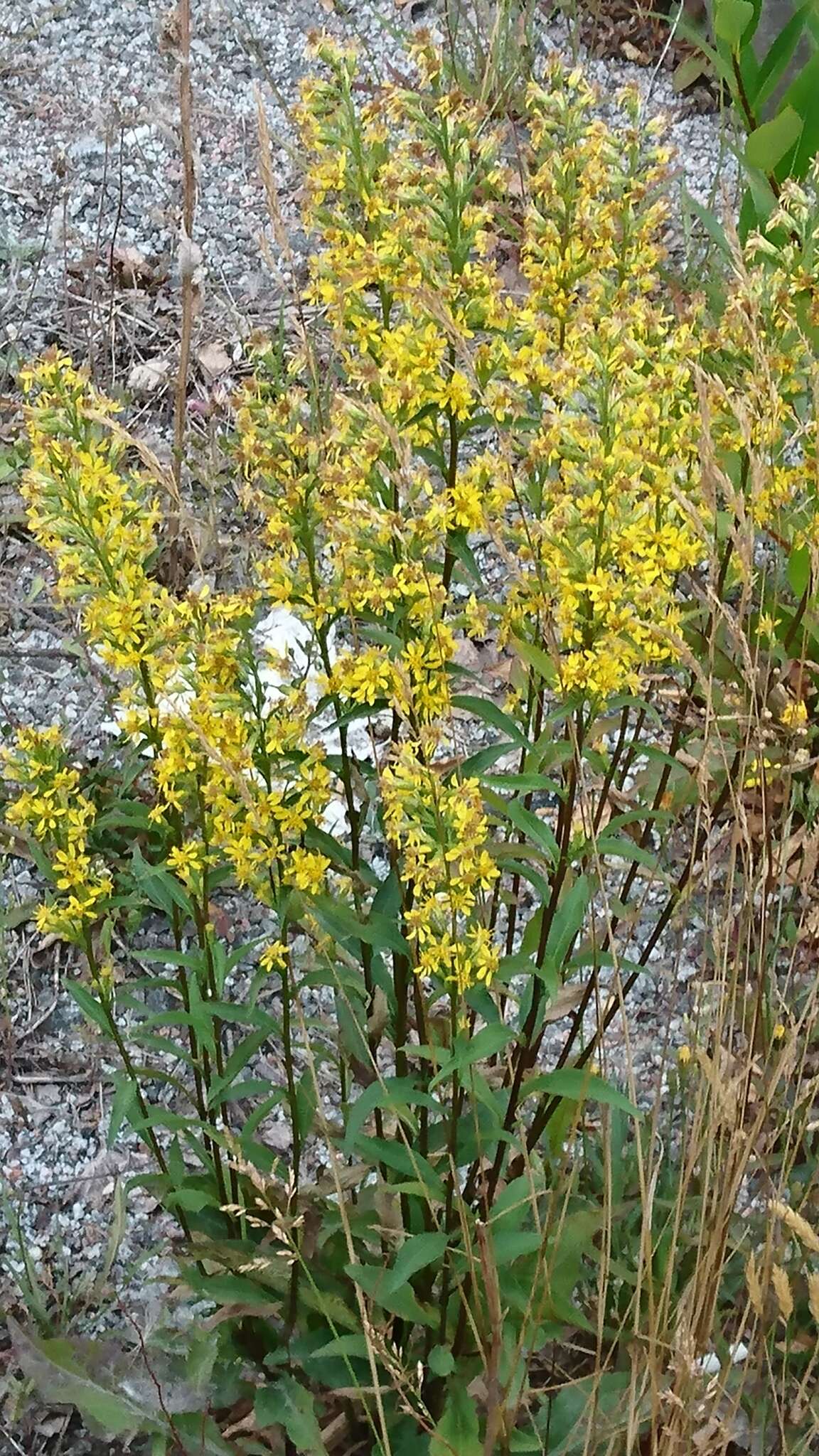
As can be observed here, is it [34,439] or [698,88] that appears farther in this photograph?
[698,88]

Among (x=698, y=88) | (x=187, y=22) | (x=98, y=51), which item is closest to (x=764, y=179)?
(x=187, y=22)

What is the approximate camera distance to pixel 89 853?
292 cm

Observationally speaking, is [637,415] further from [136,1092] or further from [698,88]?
[698,88]

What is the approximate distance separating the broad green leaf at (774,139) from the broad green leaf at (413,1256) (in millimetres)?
2175

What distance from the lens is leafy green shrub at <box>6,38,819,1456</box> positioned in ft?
5.14

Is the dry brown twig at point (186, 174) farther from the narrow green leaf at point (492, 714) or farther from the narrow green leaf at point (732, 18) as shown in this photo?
the narrow green leaf at point (732, 18)

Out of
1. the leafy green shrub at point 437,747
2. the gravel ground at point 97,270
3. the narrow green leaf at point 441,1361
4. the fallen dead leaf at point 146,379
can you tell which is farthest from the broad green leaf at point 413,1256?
the fallen dead leaf at point 146,379

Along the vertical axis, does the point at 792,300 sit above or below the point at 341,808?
above

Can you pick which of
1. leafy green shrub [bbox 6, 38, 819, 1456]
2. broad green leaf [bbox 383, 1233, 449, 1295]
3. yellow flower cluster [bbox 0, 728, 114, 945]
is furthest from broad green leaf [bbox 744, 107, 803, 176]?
broad green leaf [bbox 383, 1233, 449, 1295]

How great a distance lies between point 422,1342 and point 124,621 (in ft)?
3.92

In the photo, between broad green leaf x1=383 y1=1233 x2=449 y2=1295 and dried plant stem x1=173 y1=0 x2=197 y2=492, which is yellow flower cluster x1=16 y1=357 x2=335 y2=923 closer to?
broad green leaf x1=383 y1=1233 x2=449 y2=1295

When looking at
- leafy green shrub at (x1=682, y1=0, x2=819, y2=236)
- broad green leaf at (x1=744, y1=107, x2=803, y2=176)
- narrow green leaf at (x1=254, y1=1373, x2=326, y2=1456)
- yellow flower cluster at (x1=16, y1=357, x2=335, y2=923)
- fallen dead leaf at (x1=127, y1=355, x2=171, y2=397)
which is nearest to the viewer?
yellow flower cluster at (x1=16, y1=357, x2=335, y2=923)

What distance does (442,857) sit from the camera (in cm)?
147

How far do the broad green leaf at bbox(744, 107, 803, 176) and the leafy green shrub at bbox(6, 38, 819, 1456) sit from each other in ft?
2.76
